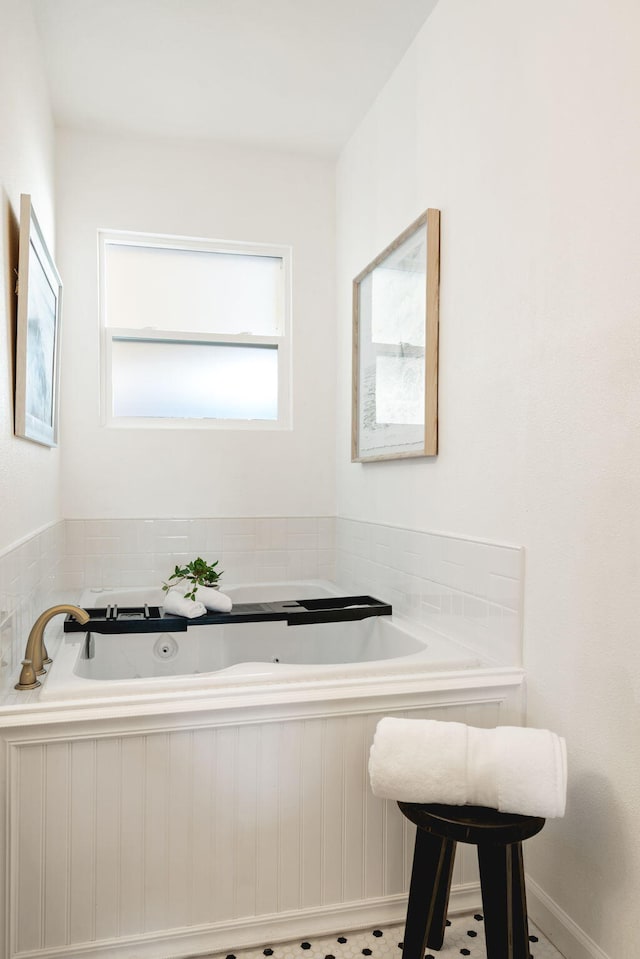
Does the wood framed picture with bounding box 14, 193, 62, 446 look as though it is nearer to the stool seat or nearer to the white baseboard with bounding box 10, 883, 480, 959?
the white baseboard with bounding box 10, 883, 480, 959

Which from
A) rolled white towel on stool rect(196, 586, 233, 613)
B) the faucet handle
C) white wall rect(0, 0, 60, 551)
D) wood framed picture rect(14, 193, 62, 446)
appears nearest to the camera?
the faucet handle

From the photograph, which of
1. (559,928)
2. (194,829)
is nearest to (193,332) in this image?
(194,829)

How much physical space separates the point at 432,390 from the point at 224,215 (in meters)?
1.62

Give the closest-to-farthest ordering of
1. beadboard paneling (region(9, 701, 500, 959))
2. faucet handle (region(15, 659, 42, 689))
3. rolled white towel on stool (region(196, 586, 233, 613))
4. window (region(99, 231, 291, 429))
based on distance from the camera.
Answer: beadboard paneling (region(9, 701, 500, 959)), faucet handle (region(15, 659, 42, 689)), rolled white towel on stool (region(196, 586, 233, 613)), window (region(99, 231, 291, 429))

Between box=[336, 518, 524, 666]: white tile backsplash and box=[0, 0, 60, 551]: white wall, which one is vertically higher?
box=[0, 0, 60, 551]: white wall

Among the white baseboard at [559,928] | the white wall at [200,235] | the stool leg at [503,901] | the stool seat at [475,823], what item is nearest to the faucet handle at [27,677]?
the stool seat at [475,823]

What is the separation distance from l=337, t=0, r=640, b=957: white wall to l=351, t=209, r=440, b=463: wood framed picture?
0.06m

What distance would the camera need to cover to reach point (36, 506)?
233 cm

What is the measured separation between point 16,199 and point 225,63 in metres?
1.07

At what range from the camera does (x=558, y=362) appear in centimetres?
163

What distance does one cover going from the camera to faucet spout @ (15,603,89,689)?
1718 mm

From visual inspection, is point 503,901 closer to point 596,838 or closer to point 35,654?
point 596,838

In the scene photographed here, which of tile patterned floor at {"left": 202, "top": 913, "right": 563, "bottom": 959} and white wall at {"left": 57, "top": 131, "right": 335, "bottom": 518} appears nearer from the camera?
tile patterned floor at {"left": 202, "top": 913, "right": 563, "bottom": 959}

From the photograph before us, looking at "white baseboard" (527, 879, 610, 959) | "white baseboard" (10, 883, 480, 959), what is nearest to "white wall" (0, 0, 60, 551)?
"white baseboard" (10, 883, 480, 959)
